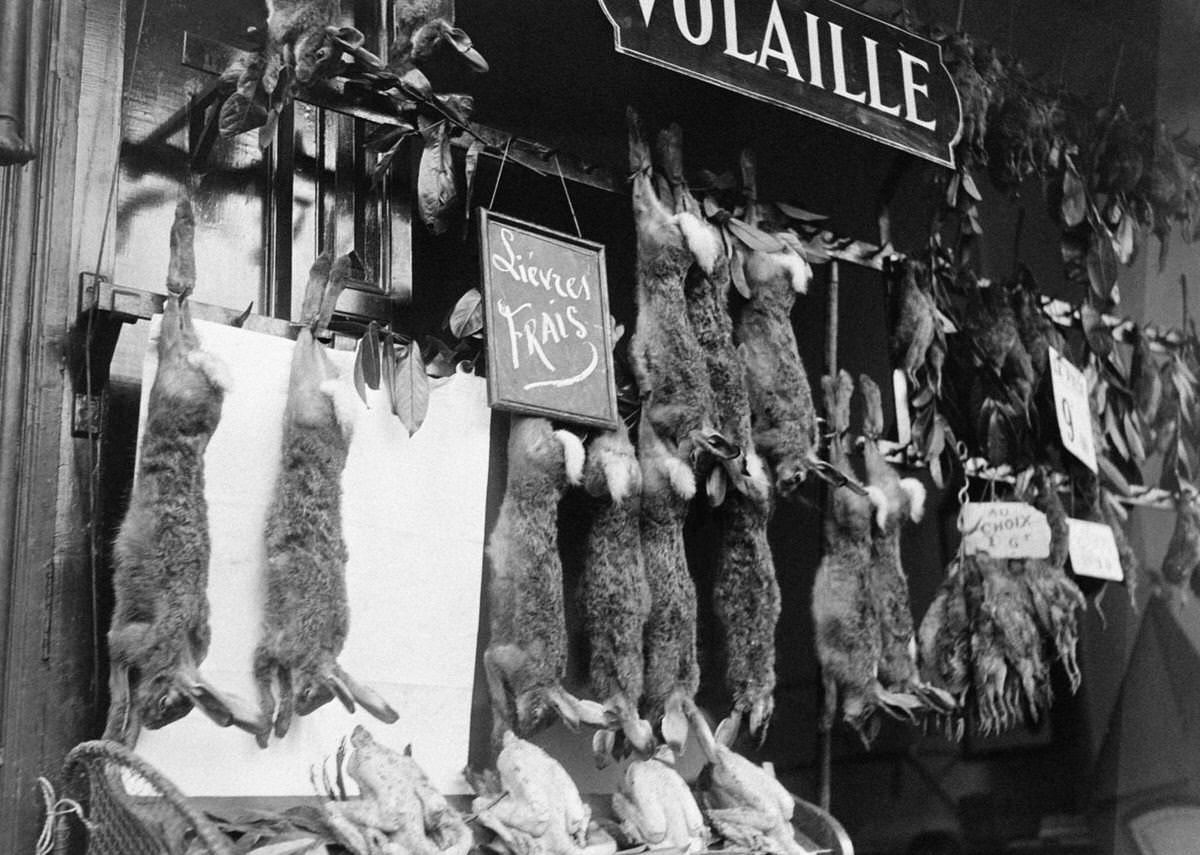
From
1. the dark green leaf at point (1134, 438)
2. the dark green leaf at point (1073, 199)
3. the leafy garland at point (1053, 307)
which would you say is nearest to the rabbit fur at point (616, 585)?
the leafy garland at point (1053, 307)

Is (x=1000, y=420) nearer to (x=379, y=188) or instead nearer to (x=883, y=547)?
(x=883, y=547)

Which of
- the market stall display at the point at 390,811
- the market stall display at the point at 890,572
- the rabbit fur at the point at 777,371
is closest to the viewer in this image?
the market stall display at the point at 390,811

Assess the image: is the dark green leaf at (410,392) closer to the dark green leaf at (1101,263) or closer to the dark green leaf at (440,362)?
the dark green leaf at (440,362)

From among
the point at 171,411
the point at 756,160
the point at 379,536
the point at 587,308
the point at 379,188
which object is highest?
the point at 756,160

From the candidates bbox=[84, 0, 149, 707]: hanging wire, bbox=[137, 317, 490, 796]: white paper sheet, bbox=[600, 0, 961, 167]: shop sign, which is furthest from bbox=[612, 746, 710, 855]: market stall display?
bbox=[600, 0, 961, 167]: shop sign

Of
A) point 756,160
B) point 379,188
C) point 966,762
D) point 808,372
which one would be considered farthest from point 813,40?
point 966,762

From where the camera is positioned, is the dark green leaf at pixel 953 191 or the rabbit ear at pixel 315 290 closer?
the rabbit ear at pixel 315 290

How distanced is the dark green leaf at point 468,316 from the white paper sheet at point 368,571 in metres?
0.10

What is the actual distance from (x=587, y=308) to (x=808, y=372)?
3.17 feet

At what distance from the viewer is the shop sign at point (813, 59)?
3.10m

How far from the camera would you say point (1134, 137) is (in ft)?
13.8

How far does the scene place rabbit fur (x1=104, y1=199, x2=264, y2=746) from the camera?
2.30 m

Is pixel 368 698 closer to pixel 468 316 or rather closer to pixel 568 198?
pixel 468 316

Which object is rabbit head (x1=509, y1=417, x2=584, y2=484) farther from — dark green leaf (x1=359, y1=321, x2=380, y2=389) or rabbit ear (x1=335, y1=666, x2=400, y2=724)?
rabbit ear (x1=335, y1=666, x2=400, y2=724)
